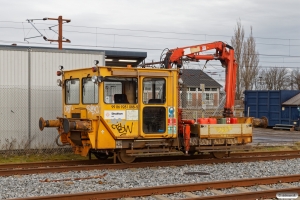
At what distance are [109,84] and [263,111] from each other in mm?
20788

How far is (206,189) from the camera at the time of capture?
9.18 meters

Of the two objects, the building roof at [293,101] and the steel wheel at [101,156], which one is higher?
the building roof at [293,101]

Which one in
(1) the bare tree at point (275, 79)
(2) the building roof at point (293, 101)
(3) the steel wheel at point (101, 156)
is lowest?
(3) the steel wheel at point (101, 156)

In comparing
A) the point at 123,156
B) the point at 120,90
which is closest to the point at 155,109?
the point at 120,90

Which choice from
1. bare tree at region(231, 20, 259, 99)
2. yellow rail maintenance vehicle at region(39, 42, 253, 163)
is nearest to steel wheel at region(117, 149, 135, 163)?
yellow rail maintenance vehicle at region(39, 42, 253, 163)

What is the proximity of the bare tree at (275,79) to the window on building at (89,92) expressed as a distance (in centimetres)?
6673

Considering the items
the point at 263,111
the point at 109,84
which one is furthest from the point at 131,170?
the point at 263,111

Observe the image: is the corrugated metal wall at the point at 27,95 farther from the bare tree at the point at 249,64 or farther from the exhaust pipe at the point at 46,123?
the bare tree at the point at 249,64

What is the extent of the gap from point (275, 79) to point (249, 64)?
27.1 meters

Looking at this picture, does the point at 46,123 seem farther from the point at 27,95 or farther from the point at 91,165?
the point at 27,95

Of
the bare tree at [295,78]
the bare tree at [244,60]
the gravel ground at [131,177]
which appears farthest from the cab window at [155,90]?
the bare tree at [295,78]

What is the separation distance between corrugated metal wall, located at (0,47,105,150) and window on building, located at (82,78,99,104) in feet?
11.4

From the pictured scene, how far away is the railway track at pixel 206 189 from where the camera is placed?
810cm

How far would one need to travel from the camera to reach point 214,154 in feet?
45.3
